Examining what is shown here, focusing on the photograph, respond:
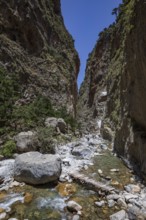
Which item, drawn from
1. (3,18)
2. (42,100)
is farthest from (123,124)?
(3,18)

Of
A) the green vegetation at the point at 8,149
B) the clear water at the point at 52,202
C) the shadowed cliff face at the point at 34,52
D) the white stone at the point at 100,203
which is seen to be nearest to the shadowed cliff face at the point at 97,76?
the shadowed cliff face at the point at 34,52

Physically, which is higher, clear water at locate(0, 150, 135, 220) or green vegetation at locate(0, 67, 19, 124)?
green vegetation at locate(0, 67, 19, 124)

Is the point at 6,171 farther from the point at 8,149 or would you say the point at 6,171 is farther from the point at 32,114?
the point at 32,114

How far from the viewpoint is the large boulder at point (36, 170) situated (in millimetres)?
5744

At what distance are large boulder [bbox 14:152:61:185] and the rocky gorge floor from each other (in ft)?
0.52

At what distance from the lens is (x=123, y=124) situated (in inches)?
374

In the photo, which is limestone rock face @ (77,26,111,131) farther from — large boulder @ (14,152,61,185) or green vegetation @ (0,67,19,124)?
large boulder @ (14,152,61,185)

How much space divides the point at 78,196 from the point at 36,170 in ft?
4.58

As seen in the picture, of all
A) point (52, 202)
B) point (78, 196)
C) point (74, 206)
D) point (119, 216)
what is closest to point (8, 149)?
point (52, 202)

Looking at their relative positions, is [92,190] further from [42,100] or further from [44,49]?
[44,49]

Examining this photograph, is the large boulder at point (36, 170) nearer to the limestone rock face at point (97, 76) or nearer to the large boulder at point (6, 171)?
the large boulder at point (6, 171)

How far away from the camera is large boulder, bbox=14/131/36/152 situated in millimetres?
8062

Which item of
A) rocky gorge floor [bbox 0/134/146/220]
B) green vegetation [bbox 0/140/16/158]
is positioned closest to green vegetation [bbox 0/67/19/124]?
green vegetation [bbox 0/140/16/158]

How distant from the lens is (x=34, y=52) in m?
20.1
